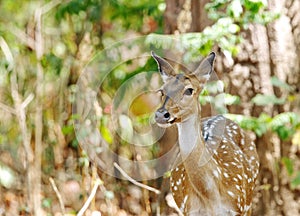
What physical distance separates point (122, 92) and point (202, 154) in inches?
82.2

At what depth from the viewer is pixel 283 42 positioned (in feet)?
18.1

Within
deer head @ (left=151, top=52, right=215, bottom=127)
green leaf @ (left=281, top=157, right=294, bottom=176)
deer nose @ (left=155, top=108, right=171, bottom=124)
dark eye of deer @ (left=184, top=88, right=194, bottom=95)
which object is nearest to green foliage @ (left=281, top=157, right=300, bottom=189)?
green leaf @ (left=281, top=157, right=294, bottom=176)

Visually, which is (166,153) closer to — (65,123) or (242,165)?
(65,123)

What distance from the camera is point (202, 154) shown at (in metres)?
3.79

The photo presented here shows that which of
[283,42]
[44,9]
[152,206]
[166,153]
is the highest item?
[44,9]

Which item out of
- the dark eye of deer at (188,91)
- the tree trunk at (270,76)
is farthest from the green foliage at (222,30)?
the dark eye of deer at (188,91)

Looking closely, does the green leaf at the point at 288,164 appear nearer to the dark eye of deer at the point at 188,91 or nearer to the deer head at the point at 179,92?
the deer head at the point at 179,92

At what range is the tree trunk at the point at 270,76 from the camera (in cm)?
548

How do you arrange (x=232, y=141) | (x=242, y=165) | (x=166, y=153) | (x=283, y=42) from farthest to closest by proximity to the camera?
(x=166, y=153)
(x=283, y=42)
(x=232, y=141)
(x=242, y=165)

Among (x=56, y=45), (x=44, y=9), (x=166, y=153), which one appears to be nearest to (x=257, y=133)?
(x=166, y=153)

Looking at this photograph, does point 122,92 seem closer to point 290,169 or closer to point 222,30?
point 222,30

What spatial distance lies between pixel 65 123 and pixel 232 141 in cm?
269

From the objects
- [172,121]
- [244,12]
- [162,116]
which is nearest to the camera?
[162,116]

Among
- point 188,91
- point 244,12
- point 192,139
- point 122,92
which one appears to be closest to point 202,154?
point 192,139
